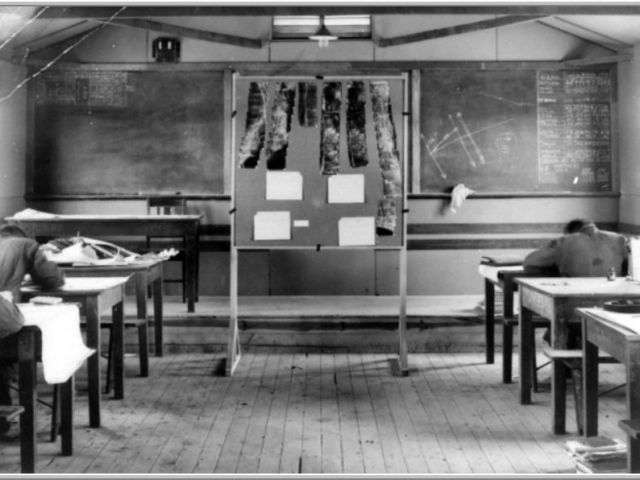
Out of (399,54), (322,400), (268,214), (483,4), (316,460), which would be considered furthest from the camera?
(399,54)

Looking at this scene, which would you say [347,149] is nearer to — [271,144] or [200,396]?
[271,144]

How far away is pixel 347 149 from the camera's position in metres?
6.04

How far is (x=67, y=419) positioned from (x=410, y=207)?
514 centimetres

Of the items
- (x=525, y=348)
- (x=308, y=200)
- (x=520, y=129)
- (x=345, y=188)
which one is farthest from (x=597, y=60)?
(x=525, y=348)

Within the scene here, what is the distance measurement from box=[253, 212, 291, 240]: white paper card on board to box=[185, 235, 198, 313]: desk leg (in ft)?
4.99

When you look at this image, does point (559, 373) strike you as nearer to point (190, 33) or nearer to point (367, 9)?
point (367, 9)

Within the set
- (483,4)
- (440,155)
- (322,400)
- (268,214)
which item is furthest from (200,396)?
(440,155)

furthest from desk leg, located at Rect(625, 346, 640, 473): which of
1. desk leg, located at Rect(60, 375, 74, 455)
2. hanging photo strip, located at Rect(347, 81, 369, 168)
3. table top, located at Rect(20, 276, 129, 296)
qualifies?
hanging photo strip, located at Rect(347, 81, 369, 168)

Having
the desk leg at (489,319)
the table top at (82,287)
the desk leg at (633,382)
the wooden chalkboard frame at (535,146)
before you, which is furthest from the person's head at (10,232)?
the wooden chalkboard frame at (535,146)

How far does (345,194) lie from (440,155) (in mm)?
2768

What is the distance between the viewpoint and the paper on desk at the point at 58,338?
3653 millimetres

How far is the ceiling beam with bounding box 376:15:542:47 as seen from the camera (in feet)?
25.3

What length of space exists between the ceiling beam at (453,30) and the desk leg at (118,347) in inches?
183

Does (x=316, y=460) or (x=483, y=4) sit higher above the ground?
(x=483, y=4)
